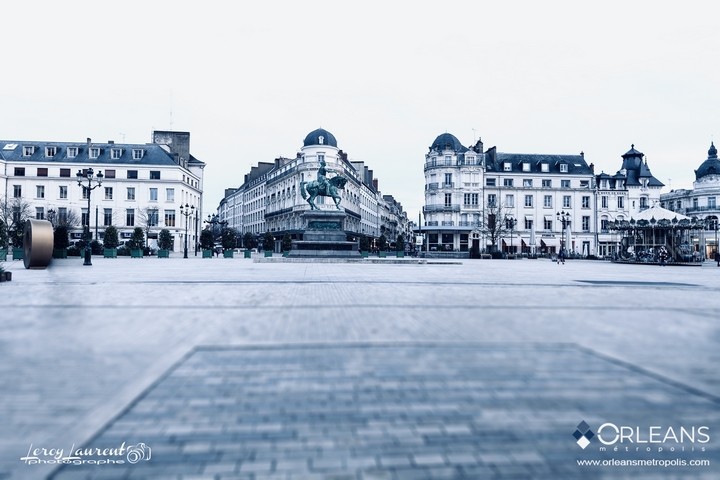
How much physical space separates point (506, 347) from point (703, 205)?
96632mm

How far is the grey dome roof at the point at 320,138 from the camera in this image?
76062 millimetres

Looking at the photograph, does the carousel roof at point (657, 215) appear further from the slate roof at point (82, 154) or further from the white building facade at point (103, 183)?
the slate roof at point (82, 154)

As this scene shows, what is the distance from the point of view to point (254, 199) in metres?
104

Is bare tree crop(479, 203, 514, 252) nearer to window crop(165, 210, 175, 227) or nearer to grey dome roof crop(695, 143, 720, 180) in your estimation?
grey dome roof crop(695, 143, 720, 180)

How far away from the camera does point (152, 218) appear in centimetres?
7088

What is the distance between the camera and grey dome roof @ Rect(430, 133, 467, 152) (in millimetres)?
73750

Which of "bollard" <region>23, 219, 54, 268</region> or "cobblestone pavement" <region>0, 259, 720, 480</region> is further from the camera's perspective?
"bollard" <region>23, 219, 54, 268</region>

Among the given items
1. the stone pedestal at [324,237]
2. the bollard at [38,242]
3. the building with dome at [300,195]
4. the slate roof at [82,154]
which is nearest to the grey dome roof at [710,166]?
the building with dome at [300,195]

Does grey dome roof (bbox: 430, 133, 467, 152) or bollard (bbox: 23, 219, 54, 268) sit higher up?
grey dome roof (bbox: 430, 133, 467, 152)

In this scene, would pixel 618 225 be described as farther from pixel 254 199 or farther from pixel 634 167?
pixel 254 199

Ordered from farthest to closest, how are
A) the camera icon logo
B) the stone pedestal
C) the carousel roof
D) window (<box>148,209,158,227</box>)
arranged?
window (<box>148,209,158,227</box>)
the carousel roof
the stone pedestal
the camera icon logo

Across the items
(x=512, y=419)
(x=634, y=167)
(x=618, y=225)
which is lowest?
(x=512, y=419)

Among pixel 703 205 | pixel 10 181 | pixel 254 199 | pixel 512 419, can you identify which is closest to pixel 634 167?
pixel 703 205

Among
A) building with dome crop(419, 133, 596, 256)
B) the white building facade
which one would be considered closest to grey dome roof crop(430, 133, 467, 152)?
building with dome crop(419, 133, 596, 256)
